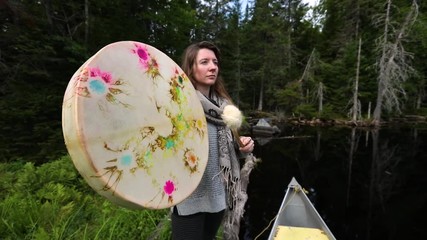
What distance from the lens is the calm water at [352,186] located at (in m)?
4.60

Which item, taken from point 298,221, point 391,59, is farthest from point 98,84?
point 391,59

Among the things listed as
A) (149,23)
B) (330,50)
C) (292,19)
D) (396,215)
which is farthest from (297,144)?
(292,19)

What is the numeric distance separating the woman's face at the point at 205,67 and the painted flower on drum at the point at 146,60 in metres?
0.26

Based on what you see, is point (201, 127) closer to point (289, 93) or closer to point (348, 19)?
point (289, 93)

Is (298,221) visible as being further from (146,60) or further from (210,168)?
(146,60)

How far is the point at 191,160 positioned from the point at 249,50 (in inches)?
929

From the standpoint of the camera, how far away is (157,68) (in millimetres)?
1129

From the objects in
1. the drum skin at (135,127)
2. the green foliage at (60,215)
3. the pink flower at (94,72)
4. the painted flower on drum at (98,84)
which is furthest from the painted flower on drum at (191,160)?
the green foliage at (60,215)

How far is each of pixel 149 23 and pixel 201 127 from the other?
9570mm

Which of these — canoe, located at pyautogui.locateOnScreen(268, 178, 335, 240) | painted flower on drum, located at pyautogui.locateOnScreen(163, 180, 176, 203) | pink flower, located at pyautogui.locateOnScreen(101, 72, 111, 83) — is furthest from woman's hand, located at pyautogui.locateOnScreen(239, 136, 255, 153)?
canoe, located at pyautogui.locateOnScreen(268, 178, 335, 240)

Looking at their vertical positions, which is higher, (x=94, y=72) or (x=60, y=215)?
(x=94, y=72)

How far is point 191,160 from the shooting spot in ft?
3.74

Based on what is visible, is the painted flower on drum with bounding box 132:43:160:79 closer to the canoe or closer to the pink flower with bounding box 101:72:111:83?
the pink flower with bounding box 101:72:111:83

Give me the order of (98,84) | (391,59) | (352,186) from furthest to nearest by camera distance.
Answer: (391,59), (352,186), (98,84)
